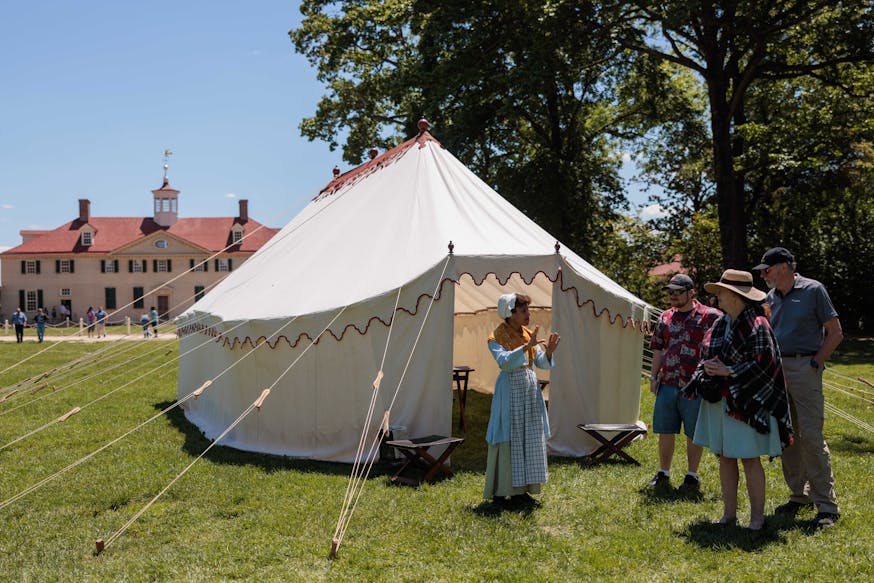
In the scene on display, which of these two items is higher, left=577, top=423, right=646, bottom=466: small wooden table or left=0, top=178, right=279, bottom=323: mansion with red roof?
left=0, top=178, right=279, bottom=323: mansion with red roof

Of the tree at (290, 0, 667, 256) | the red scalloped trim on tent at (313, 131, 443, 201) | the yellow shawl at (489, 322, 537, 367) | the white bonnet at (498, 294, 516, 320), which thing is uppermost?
the tree at (290, 0, 667, 256)

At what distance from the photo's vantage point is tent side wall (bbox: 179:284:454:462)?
19.1 feet

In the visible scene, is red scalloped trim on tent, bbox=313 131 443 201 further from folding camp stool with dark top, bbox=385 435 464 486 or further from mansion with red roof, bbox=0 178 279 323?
mansion with red roof, bbox=0 178 279 323

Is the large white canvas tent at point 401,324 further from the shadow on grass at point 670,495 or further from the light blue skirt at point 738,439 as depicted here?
the light blue skirt at point 738,439

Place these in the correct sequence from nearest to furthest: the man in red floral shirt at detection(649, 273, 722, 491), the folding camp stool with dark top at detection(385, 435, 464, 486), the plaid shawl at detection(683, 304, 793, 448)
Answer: the plaid shawl at detection(683, 304, 793, 448)
the man in red floral shirt at detection(649, 273, 722, 491)
the folding camp stool with dark top at detection(385, 435, 464, 486)

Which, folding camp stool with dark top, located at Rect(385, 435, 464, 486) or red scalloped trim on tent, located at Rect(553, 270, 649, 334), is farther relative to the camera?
red scalloped trim on tent, located at Rect(553, 270, 649, 334)

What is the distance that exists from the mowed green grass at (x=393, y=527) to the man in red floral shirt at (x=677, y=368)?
0.24m

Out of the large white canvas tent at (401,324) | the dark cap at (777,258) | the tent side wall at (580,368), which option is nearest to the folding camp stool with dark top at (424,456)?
the large white canvas tent at (401,324)

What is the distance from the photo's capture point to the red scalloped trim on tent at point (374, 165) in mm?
7754

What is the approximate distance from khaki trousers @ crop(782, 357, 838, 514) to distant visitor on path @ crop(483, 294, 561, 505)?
1.37m

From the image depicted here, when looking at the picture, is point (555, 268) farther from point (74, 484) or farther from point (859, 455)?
point (74, 484)

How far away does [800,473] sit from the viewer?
14.2 ft

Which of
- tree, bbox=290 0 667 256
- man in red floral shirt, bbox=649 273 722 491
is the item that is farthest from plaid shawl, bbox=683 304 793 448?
tree, bbox=290 0 667 256

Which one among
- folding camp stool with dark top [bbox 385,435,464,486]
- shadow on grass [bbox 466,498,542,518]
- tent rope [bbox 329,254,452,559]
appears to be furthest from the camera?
folding camp stool with dark top [bbox 385,435,464,486]
